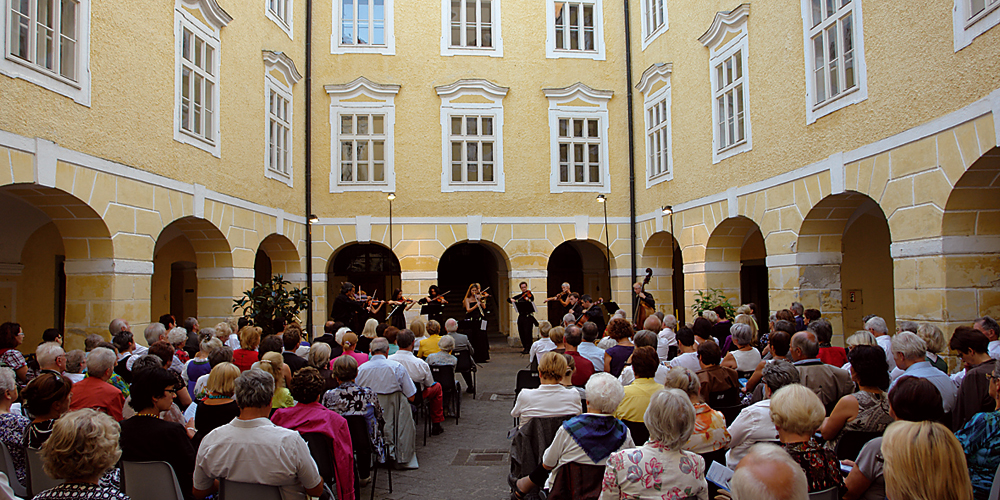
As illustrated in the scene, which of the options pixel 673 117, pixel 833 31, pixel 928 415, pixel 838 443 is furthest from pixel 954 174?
pixel 673 117

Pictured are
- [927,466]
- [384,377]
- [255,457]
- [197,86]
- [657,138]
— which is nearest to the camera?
[927,466]

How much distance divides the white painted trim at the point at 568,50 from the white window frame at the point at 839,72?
7014mm

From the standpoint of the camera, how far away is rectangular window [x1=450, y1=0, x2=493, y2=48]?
51.3 ft

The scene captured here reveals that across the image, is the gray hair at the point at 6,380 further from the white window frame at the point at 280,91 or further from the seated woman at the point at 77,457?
the white window frame at the point at 280,91

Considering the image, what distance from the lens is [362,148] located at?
15.2 metres

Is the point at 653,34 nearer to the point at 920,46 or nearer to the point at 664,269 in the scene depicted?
the point at 664,269

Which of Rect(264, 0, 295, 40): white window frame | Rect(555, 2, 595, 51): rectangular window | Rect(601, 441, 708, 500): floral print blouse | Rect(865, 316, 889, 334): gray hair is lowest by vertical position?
Rect(601, 441, 708, 500): floral print blouse

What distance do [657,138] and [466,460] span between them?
1040cm

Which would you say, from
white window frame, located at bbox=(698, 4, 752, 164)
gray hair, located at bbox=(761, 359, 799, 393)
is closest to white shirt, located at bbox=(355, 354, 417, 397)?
gray hair, located at bbox=(761, 359, 799, 393)

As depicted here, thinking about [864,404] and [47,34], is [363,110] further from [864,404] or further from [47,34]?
[864,404]

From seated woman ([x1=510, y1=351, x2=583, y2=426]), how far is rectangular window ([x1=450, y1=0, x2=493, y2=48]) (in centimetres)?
1295

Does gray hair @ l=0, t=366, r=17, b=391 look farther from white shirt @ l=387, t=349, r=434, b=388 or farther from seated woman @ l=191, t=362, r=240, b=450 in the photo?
white shirt @ l=387, t=349, r=434, b=388

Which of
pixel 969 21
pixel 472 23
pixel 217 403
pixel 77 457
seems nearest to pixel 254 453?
pixel 77 457

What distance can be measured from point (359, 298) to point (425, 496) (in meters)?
8.09
